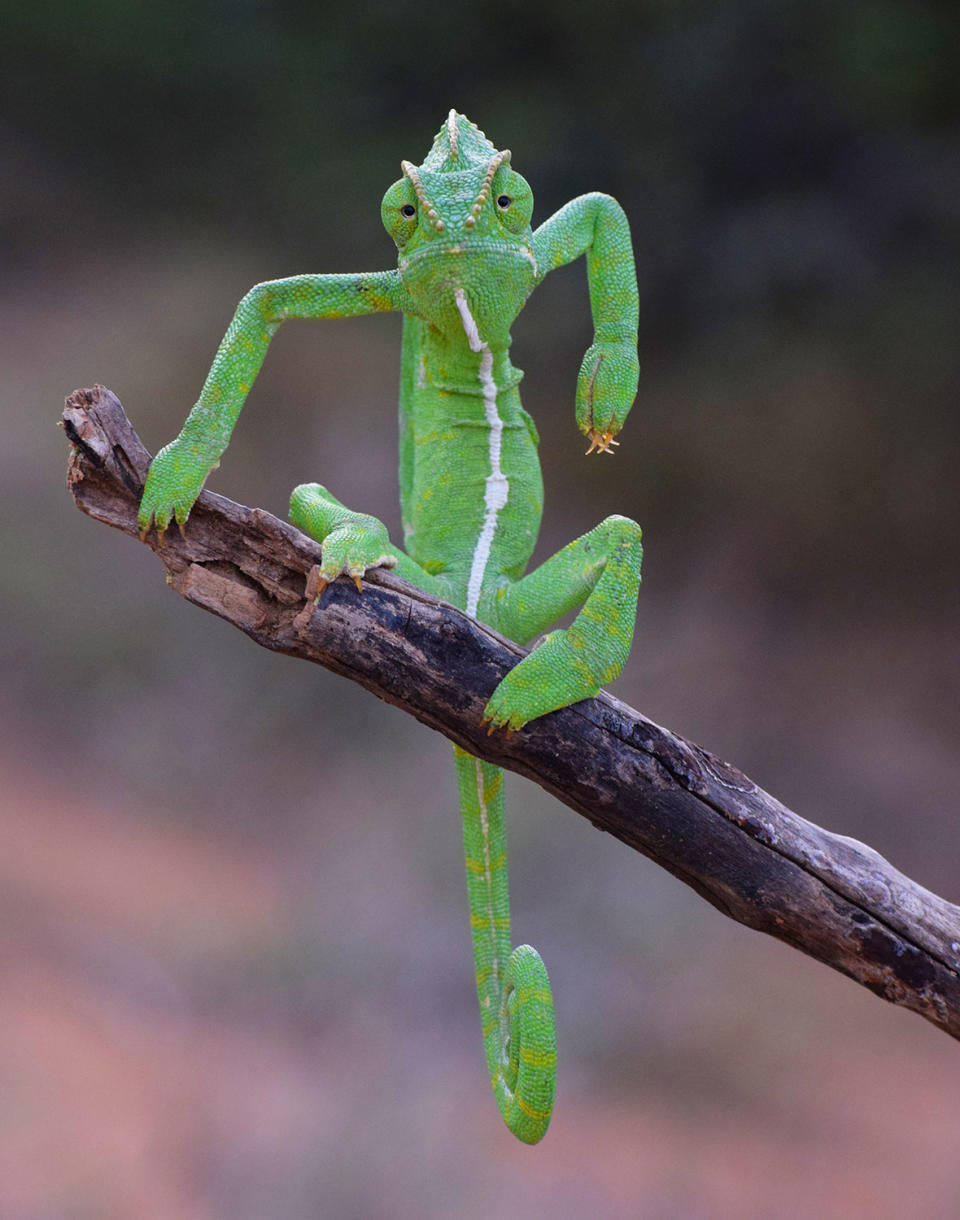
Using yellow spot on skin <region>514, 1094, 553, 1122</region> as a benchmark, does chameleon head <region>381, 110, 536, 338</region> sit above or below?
above

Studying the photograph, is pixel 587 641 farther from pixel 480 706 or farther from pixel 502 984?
pixel 502 984

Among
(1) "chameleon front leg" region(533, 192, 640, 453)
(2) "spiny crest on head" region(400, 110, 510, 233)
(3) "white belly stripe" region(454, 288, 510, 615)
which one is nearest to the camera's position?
(2) "spiny crest on head" region(400, 110, 510, 233)

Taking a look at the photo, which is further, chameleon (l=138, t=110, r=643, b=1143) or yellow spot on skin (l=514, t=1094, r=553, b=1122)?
yellow spot on skin (l=514, t=1094, r=553, b=1122)

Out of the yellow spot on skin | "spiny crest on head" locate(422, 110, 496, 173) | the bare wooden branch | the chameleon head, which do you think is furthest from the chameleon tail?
"spiny crest on head" locate(422, 110, 496, 173)

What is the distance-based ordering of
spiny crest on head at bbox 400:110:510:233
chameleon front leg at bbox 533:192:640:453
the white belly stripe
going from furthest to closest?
the white belly stripe, chameleon front leg at bbox 533:192:640:453, spiny crest on head at bbox 400:110:510:233

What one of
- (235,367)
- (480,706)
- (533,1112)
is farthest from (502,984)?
(235,367)

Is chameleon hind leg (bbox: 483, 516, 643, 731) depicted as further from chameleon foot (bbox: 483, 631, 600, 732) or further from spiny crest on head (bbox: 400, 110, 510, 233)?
spiny crest on head (bbox: 400, 110, 510, 233)
